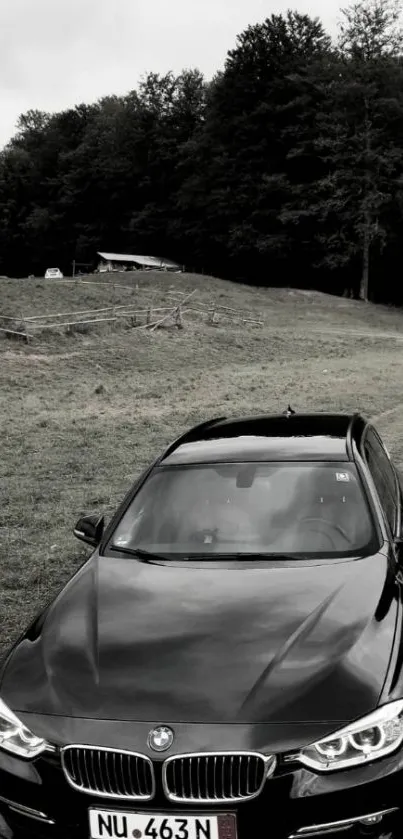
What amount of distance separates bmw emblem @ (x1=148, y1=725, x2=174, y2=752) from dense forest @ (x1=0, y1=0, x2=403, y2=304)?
203 ft

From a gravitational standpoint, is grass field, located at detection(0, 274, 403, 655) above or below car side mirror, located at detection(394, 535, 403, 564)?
below

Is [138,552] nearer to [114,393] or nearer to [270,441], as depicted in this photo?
[270,441]

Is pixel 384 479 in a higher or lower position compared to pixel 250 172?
lower

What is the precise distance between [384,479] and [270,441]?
773mm

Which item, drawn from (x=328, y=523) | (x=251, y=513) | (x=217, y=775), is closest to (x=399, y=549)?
(x=328, y=523)

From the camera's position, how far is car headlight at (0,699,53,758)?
3.15 meters

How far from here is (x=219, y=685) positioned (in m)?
3.19

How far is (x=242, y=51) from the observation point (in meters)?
76.6

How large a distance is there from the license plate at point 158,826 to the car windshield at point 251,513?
161cm

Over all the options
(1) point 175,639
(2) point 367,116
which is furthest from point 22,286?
(1) point 175,639

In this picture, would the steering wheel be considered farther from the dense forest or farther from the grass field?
the dense forest

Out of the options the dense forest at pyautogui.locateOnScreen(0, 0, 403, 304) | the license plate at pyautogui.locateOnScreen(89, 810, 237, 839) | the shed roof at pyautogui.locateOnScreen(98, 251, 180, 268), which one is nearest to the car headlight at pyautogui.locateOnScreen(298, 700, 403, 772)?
the license plate at pyautogui.locateOnScreen(89, 810, 237, 839)

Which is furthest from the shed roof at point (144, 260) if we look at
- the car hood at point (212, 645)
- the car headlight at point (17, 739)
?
the car headlight at point (17, 739)

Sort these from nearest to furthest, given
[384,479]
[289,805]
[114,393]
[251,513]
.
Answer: [289,805]
[251,513]
[384,479]
[114,393]
